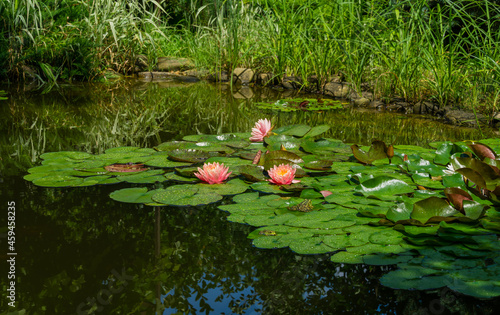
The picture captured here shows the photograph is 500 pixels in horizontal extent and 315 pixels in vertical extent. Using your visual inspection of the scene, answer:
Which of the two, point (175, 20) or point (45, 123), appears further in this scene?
point (175, 20)

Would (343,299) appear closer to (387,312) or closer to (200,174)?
(387,312)

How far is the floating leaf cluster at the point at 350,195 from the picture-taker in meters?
1.52

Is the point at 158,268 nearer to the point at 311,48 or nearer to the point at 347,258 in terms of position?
the point at 347,258

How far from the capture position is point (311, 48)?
18.9 ft

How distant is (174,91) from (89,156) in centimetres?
335

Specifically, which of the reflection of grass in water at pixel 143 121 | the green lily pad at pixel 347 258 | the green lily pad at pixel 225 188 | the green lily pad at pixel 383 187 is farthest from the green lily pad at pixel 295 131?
the green lily pad at pixel 347 258

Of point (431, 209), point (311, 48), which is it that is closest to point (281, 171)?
point (431, 209)

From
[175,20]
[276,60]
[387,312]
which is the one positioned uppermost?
[175,20]

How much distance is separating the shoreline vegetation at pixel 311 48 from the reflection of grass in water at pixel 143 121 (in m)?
0.56

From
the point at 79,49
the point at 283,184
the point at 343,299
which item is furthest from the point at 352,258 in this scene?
the point at 79,49

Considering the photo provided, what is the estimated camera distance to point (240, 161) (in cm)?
262

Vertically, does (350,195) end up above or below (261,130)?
below

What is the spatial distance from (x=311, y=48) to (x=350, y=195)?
13.1 feet

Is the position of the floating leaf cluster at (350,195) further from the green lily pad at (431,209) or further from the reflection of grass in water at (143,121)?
the reflection of grass in water at (143,121)
